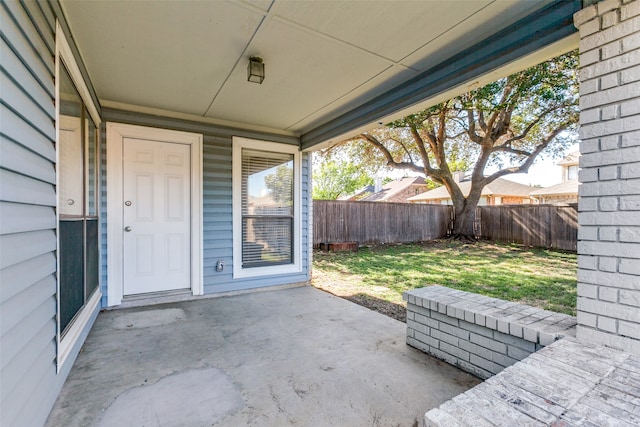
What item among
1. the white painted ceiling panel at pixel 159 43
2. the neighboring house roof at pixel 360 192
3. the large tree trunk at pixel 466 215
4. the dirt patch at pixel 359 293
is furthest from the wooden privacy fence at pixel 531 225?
the neighboring house roof at pixel 360 192

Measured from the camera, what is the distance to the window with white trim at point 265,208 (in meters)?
4.29

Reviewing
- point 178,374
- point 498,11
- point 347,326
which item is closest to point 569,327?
point 347,326

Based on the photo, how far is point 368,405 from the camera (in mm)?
1794

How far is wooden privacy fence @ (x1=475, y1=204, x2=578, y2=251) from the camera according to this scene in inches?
342

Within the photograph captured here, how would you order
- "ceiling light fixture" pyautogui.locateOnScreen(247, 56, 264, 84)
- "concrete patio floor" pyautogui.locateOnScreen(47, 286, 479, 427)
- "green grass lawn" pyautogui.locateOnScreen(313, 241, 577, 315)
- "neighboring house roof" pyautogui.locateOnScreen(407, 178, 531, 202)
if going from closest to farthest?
"concrete patio floor" pyautogui.locateOnScreen(47, 286, 479, 427)
"ceiling light fixture" pyautogui.locateOnScreen(247, 56, 264, 84)
"green grass lawn" pyautogui.locateOnScreen(313, 241, 577, 315)
"neighboring house roof" pyautogui.locateOnScreen(407, 178, 531, 202)

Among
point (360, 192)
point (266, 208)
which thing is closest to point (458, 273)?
point (266, 208)

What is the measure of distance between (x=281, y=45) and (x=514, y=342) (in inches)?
100

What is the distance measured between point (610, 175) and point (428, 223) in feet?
32.8

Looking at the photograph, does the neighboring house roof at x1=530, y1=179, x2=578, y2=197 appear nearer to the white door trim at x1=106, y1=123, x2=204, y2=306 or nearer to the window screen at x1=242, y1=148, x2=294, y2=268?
the window screen at x1=242, y1=148, x2=294, y2=268

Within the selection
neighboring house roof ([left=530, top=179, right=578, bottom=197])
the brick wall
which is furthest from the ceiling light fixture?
neighboring house roof ([left=530, top=179, right=578, bottom=197])

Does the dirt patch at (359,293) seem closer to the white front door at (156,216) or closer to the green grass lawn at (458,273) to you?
the green grass lawn at (458,273)

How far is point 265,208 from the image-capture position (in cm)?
454

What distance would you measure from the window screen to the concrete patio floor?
50.9 inches

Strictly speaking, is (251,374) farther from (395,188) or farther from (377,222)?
(395,188)
